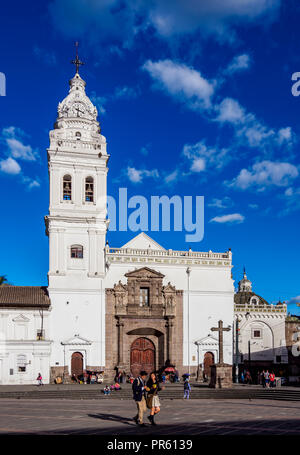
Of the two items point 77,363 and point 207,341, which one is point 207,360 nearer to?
point 207,341

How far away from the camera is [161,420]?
1784 centimetres

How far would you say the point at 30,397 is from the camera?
3028cm

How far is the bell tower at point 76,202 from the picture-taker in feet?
142

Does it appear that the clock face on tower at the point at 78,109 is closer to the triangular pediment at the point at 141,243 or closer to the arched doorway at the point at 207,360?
the triangular pediment at the point at 141,243

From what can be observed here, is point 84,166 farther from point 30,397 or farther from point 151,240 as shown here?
point 30,397

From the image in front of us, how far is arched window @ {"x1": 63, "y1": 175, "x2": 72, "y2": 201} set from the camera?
4494cm

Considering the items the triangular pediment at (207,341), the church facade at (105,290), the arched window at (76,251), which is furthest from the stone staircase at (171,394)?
the arched window at (76,251)

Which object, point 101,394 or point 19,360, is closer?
point 101,394

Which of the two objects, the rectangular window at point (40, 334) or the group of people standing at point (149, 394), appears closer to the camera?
the group of people standing at point (149, 394)

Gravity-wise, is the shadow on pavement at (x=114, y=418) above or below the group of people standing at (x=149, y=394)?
below

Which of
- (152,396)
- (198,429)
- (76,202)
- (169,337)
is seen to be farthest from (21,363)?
(198,429)

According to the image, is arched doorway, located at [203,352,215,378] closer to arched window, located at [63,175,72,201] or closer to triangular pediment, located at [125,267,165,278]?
triangular pediment, located at [125,267,165,278]
